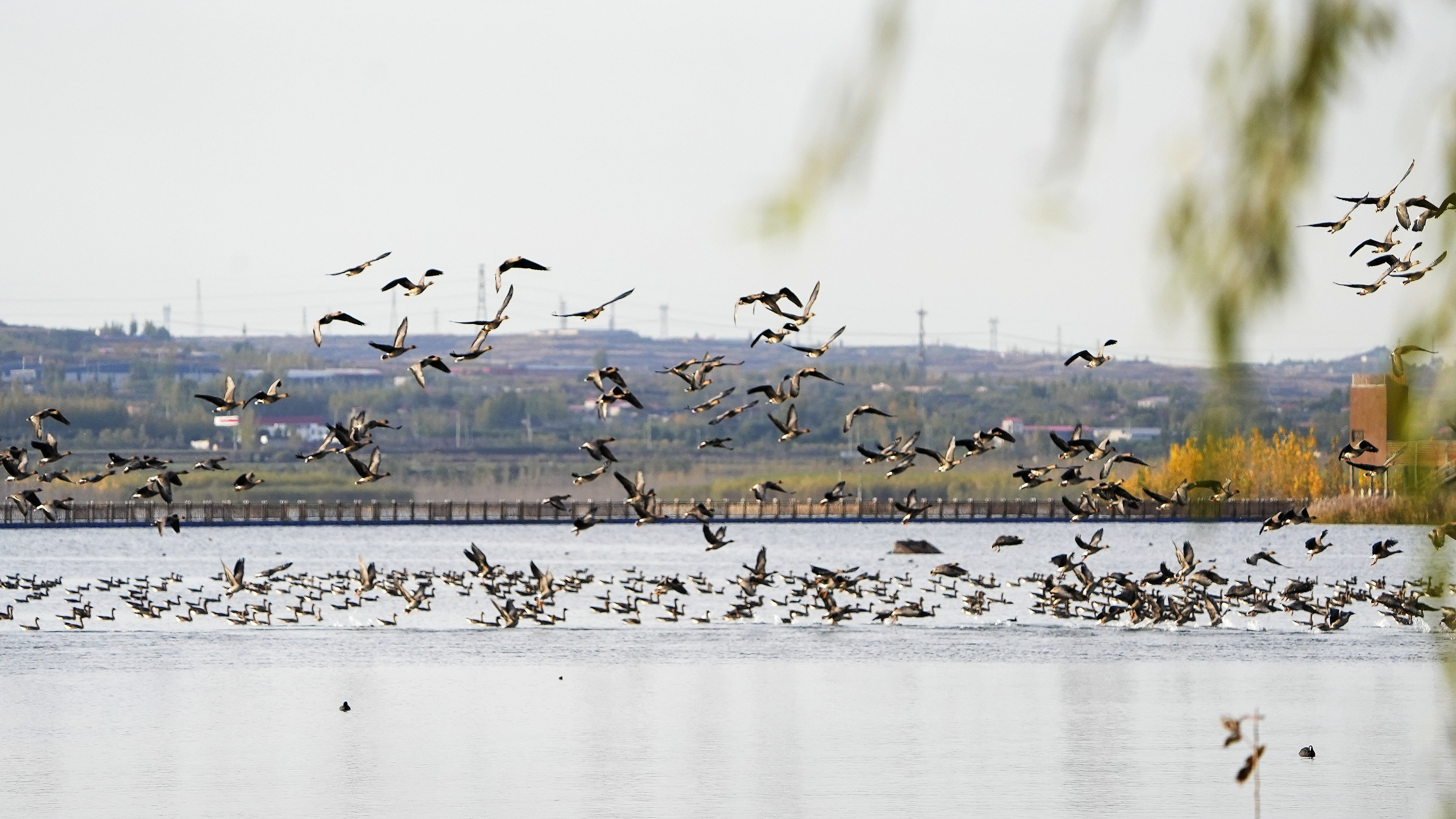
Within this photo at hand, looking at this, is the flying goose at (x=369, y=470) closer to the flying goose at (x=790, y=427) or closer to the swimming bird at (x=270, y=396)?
the swimming bird at (x=270, y=396)

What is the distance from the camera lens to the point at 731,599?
288ft

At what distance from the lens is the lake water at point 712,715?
34.0 meters

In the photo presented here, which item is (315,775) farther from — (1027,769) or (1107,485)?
(1107,485)

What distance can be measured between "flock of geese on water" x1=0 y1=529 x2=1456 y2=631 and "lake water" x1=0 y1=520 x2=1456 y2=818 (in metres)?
0.66

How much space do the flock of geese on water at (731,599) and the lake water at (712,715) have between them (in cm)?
66

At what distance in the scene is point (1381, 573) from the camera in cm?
11762

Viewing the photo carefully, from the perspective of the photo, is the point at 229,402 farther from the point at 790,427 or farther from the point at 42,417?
the point at 790,427

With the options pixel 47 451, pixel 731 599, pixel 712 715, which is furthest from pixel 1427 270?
pixel 731 599

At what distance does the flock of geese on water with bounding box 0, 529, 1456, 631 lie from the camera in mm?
65812

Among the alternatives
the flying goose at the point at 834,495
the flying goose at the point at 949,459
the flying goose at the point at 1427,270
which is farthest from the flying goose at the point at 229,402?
the flying goose at the point at 1427,270

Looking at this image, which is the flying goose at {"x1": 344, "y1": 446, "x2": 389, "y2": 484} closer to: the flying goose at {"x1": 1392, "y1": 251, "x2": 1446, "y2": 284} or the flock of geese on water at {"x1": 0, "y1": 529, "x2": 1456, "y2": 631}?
the flock of geese on water at {"x1": 0, "y1": 529, "x2": 1456, "y2": 631}

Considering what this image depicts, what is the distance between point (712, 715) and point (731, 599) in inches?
1674

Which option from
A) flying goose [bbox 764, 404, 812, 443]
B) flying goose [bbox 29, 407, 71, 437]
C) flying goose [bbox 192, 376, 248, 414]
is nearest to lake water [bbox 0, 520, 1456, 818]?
flying goose [bbox 764, 404, 812, 443]

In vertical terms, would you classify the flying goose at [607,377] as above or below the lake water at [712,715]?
above
